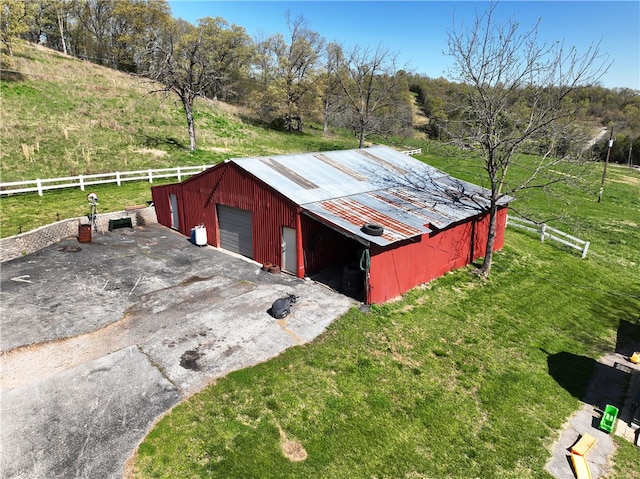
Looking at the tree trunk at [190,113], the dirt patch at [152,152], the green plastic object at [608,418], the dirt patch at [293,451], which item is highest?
the tree trunk at [190,113]

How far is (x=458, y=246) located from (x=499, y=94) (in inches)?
259

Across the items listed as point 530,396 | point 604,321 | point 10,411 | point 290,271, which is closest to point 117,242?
point 290,271

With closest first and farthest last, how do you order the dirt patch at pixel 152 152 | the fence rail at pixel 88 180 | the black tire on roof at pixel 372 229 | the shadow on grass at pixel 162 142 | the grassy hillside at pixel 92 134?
Answer: the black tire on roof at pixel 372 229 → the fence rail at pixel 88 180 → the grassy hillside at pixel 92 134 → the dirt patch at pixel 152 152 → the shadow on grass at pixel 162 142

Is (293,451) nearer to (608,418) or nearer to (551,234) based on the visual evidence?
(608,418)

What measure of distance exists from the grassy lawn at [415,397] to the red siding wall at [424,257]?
0.54 metres

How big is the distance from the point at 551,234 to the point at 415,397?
61.3 ft

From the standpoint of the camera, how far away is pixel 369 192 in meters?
17.9

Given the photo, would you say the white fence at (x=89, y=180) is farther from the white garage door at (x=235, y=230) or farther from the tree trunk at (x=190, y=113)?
Result: the white garage door at (x=235, y=230)

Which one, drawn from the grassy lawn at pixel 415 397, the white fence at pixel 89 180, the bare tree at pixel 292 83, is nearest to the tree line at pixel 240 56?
the bare tree at pixel 292 83

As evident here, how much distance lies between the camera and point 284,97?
53.3m

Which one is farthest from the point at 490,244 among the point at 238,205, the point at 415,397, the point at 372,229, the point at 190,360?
the point at 190,360

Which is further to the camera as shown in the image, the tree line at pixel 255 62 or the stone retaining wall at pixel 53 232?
the tree line at pixel 255 62

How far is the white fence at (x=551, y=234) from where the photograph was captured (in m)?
20.9

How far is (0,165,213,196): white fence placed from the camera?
77.9ft
